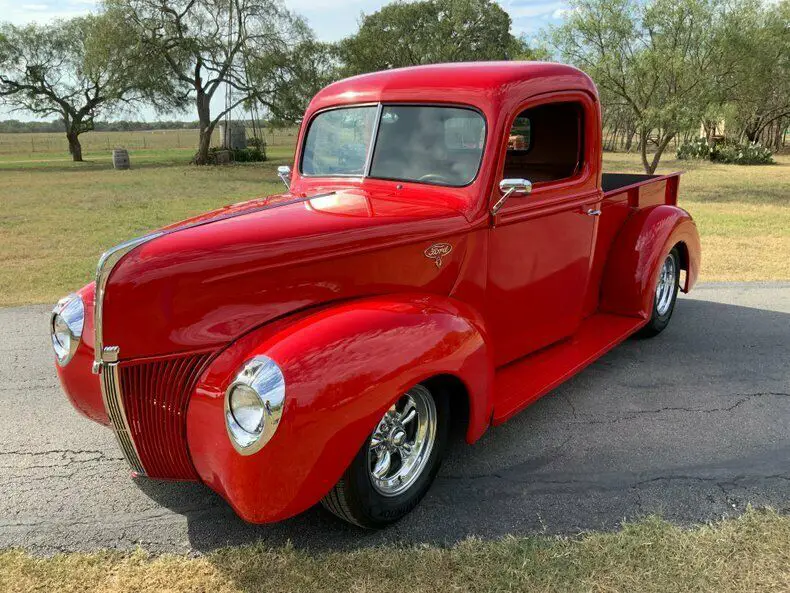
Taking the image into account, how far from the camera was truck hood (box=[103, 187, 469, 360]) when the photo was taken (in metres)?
2.32

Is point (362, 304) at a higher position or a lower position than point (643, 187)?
lower

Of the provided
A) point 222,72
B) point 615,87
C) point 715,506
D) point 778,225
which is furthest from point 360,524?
point 222,72

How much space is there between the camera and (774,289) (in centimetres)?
626

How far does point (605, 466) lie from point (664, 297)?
2.34 m

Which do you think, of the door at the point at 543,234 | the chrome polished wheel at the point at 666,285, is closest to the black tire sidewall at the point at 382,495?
the door at the point at 543,234

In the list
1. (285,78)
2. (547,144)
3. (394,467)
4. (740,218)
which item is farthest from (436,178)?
(285,78)

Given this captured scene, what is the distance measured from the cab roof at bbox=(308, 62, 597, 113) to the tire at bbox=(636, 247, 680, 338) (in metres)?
1.94

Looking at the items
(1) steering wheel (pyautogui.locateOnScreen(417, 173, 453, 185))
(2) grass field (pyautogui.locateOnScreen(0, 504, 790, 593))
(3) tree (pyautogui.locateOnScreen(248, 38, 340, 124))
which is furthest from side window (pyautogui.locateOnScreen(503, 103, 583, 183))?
(3) tree (pyautogui.locateOnScreen(248, 38, 340, 124))

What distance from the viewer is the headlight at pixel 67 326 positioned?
9.25ft

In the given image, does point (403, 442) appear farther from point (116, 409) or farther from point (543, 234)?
point (543, 234)

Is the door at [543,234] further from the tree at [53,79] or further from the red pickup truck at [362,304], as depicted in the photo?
the tree at [53,79]

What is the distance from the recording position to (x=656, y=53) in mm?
15320

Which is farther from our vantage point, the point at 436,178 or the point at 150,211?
the point at 150,211

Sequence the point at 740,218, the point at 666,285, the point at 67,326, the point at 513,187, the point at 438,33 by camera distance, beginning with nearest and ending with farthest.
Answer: the point at 67,326 < the point at 513,187 < the point at 666,285 < the point at 740,218 < the point at 438,33
